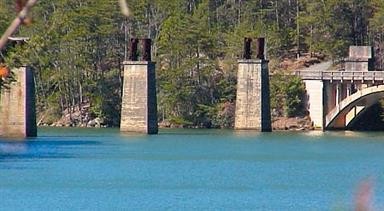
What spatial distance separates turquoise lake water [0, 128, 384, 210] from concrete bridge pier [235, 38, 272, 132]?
5750mm

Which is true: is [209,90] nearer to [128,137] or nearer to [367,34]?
[367,34]

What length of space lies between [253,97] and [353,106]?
5.44 m

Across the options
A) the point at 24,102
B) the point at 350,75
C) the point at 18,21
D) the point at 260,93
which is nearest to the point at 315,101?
the point at 350,75

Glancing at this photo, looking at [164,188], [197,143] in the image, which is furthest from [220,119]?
[164,188]

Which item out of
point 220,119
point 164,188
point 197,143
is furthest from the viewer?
point 220,119

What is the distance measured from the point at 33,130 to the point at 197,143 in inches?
392

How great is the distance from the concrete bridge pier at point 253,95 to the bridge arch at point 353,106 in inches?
154

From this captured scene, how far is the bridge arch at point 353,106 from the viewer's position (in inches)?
3228

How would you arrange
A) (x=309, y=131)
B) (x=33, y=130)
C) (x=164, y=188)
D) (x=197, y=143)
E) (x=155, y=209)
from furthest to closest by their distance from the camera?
(x=309, y=131)
(x=33, y=130)
(x=197, y=143)
(x=164, y=188)
(x=155, y=209)

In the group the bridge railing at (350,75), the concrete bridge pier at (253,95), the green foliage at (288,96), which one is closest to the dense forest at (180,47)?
the green foliage at (288,96)

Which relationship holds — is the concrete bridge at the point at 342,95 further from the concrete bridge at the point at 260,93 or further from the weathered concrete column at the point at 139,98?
the weathered concrete column at the point at 139,98

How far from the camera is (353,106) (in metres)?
82.7

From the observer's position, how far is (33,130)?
238ft

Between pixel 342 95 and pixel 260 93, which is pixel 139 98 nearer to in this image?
pixel 260 93
